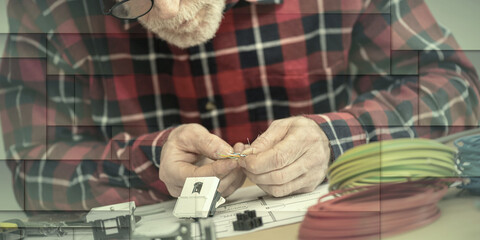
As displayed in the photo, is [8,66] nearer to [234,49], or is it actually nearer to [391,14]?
[234,49]

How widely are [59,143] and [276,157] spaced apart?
375 millimetres

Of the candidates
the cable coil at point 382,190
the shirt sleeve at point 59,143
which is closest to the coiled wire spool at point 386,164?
the cable coil at point 382,190

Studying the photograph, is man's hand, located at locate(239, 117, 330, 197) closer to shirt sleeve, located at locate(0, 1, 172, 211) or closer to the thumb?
the thumb

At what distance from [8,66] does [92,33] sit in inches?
6.9

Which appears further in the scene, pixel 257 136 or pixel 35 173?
pixel 35 173

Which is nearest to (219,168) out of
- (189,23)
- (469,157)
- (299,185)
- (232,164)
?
(232,164)

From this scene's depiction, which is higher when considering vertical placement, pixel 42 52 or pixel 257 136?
pixel 42 52

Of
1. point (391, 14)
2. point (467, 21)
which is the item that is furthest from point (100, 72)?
point (467, 21)

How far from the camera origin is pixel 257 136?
84 cm

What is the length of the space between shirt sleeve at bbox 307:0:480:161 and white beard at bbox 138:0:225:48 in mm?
218

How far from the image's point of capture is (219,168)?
0.83 meters

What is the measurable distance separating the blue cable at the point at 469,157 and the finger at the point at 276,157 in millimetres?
245

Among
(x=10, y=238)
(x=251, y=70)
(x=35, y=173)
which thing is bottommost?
(x=10, y=238)

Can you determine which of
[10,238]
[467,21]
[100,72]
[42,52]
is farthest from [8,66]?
[467,21]
